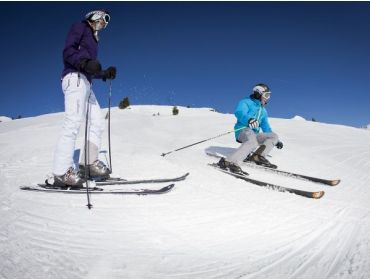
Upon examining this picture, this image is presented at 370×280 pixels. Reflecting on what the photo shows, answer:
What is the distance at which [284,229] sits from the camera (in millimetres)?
3186

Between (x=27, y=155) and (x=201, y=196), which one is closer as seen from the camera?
(x=201, y=196)

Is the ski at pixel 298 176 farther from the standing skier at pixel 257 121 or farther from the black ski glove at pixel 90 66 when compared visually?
the black ski glove at pixel 90 66

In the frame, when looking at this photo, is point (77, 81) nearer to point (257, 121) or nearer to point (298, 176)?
point (257, 121)

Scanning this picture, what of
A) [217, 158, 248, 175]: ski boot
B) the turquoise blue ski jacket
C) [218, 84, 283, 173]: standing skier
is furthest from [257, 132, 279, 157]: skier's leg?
[217, 158, 248, 175]: ski boot

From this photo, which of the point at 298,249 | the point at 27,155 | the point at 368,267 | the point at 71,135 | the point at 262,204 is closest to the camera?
the point at 368,267

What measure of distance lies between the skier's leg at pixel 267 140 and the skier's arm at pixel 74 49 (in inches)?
188

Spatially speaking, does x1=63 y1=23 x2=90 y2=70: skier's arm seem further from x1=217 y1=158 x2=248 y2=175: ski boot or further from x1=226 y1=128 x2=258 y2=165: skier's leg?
x1=226 y1=128 x2=258 y2=165: skier's leg

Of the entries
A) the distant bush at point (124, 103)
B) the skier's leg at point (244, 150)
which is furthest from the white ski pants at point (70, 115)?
the distant bush at point (124, 103)

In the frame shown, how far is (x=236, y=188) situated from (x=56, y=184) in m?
2.70

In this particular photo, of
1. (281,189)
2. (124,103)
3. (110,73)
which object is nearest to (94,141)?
(110,73)

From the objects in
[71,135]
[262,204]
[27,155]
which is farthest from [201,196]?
[27,155]

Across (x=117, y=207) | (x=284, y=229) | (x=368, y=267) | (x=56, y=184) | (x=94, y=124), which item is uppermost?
(x=94, y=124)

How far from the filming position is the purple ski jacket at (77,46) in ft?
14.5

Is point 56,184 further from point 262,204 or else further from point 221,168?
point 221,168
